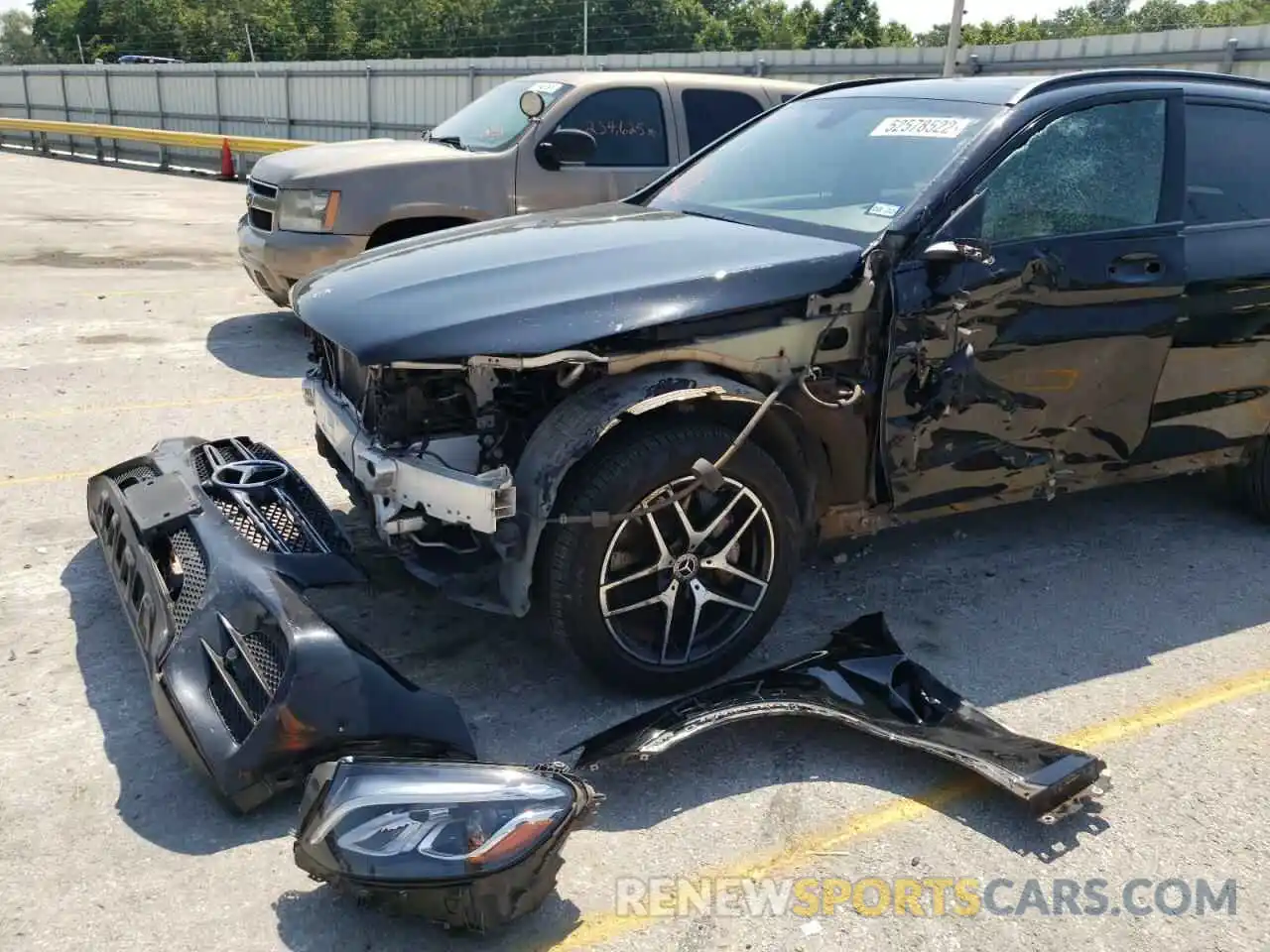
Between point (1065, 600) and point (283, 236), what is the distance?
221 inches

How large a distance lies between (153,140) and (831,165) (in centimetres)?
2196

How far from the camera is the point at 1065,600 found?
4.19 meters

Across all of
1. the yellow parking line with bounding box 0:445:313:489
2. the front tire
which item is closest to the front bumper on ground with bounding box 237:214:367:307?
the yellow parking line with bounding box 0:445:313:489

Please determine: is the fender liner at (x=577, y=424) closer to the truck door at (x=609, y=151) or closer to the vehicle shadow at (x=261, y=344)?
the vehicle shadow at (x=261, y=344)

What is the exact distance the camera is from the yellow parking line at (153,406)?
6.03 m

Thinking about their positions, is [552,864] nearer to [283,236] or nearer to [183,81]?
[283,236]

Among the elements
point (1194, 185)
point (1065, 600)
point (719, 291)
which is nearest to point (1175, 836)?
point (1065, 600)

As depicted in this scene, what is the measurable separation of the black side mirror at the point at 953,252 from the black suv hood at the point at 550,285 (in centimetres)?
24

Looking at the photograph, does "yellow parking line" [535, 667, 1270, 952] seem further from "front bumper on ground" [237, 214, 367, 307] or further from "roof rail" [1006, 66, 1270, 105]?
"front bumper on ground" [237, 214, 367, 307]

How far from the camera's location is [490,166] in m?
7.43

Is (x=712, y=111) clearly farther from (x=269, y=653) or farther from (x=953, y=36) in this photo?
(x=953, y=36)

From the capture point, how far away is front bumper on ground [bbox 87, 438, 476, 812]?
104 inches

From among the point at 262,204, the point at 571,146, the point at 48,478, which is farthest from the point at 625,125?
the point at 48,478

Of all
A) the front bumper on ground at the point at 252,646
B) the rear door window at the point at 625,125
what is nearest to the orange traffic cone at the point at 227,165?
the rear door window at the point at 625,125
